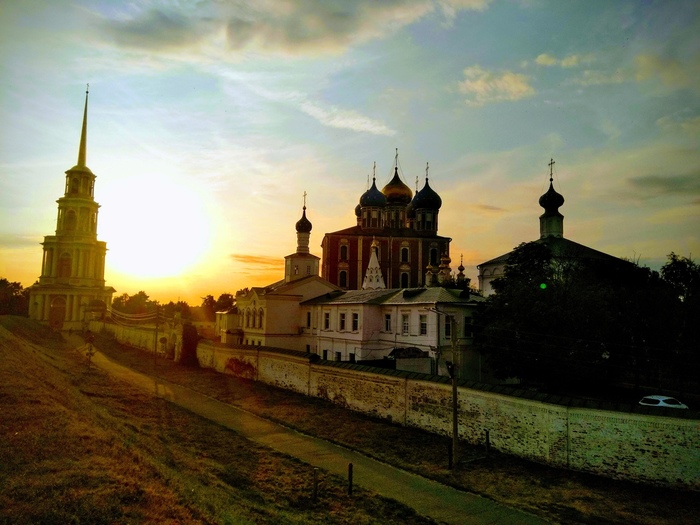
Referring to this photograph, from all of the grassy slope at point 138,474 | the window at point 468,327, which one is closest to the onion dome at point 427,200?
the window at point 468,327

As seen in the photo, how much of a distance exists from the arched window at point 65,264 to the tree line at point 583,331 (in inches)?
2335

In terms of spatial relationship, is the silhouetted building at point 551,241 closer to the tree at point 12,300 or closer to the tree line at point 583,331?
the tree line at point 583,331

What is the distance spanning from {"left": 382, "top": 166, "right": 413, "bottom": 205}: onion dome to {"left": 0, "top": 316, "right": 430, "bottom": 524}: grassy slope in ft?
177

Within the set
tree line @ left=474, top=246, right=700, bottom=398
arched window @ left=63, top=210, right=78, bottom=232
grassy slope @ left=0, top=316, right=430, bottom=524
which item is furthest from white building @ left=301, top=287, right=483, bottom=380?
arched window @ left=63, top=210, right=78, bottom=232

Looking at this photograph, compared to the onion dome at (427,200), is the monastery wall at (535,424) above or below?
below

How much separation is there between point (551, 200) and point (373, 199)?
75.1 ft

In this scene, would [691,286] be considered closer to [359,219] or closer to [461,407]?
[461,407]

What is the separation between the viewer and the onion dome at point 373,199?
6619 cm

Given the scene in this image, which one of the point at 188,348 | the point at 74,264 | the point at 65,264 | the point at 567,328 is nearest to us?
the point at 567,328

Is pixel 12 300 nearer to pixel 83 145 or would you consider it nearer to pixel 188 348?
pixel 83 145

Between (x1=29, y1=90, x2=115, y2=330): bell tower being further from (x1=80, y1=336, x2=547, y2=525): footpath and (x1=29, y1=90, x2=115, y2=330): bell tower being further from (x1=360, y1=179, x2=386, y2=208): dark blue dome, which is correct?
(x1=80, y1=336, x2=547, y2=525): footpath

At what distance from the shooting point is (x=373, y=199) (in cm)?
6631

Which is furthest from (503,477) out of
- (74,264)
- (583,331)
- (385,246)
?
(74,264)

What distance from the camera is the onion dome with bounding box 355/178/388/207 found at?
66.2 m
